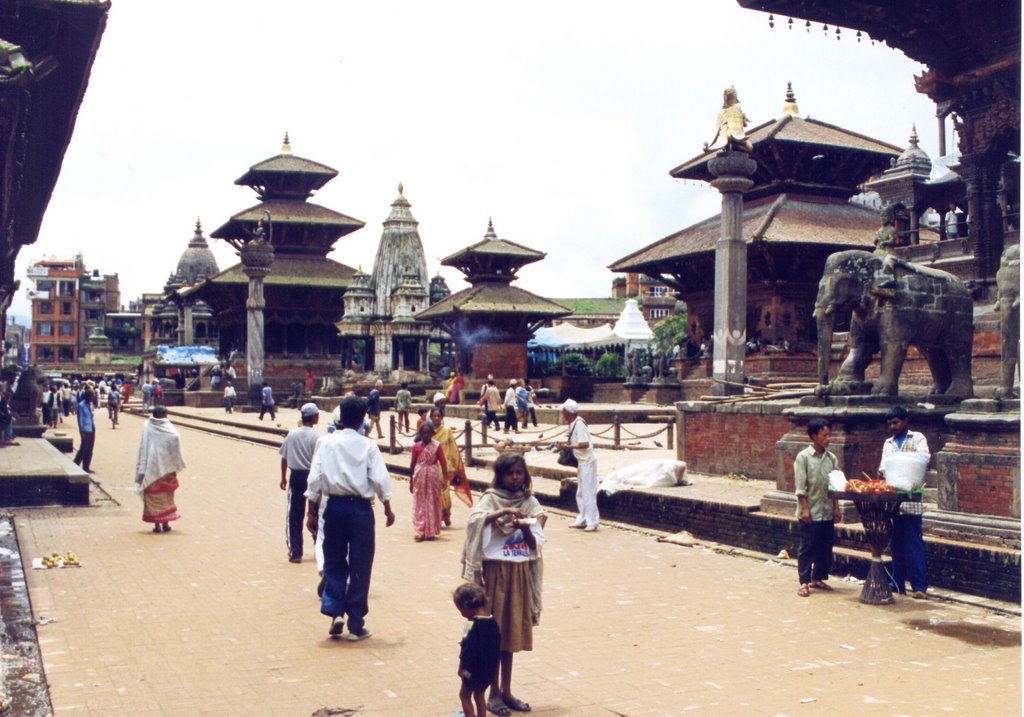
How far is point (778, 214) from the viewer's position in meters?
34.4

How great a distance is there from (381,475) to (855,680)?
349cm

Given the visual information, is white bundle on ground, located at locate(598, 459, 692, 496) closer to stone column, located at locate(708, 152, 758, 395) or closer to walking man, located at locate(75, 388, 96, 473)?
stone column, located at locate(708, 152, 758, 395)

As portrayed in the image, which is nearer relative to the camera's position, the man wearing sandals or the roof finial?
the man wearing sandals

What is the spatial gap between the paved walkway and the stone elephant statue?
312 cm

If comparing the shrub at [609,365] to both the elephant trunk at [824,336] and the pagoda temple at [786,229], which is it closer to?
the pagoda temple at [786,229]

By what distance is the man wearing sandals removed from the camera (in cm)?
943

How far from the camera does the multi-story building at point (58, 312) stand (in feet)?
369

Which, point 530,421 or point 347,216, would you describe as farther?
point 347,216

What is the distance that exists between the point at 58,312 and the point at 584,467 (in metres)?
111

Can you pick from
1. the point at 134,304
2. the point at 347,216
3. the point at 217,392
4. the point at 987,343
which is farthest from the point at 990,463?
the point at 134,304

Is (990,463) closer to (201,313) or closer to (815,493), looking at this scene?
(815,493)

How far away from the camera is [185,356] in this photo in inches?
2717

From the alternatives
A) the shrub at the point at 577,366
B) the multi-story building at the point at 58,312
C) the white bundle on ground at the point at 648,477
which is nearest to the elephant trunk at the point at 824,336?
the white bundle on ground at the point at 648,477

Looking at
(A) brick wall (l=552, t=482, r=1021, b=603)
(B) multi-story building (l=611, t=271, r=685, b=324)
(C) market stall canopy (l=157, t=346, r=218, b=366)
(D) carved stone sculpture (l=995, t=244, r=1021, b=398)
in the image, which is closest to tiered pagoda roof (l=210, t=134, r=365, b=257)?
(C) market stall canopy (l=157, t=346, r=218, b=366)
